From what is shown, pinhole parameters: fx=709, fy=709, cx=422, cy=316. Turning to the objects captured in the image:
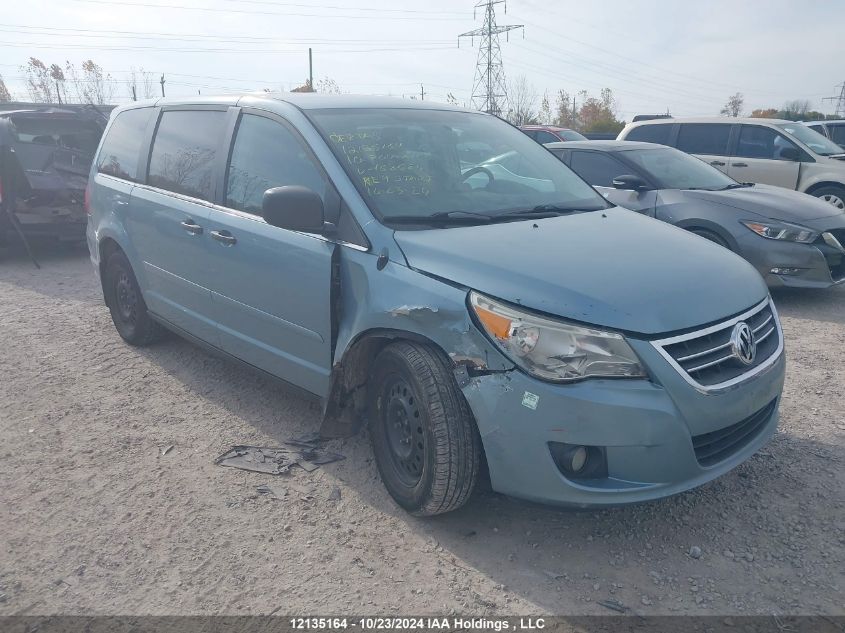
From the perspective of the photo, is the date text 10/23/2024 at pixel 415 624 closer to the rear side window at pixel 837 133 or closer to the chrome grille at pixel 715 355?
the chrome grille at pixel 715 355

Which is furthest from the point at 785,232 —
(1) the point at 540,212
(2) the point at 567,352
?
(2) the point at 567,352

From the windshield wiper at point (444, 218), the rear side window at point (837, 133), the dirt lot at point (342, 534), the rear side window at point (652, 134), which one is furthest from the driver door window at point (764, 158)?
the windshield wiper at point (444, 218)

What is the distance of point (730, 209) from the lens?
6668 millimetres

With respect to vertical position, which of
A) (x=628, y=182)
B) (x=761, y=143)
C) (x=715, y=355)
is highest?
(x=761, y=143)

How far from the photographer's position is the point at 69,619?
264cm

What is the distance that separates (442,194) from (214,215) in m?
1.44

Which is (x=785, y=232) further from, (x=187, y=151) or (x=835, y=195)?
(x=187, y=151)

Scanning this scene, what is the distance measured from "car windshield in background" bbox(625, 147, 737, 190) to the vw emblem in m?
4.42

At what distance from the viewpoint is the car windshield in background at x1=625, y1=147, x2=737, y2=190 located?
716cm

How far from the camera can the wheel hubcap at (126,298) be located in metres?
5.39

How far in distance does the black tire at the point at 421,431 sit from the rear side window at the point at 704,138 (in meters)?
8.69

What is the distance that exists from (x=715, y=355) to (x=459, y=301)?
3.43 feet

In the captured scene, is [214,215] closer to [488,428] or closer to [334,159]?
[334,159]

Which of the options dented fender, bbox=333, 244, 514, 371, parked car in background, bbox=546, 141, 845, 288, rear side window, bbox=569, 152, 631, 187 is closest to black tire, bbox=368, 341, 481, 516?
dented fender, bbox=333, 244, 514, 371
